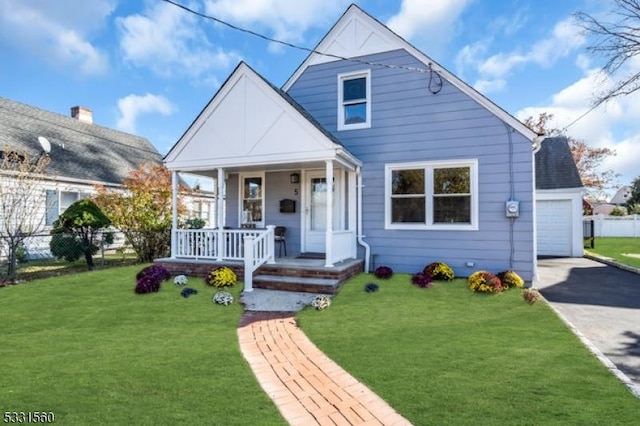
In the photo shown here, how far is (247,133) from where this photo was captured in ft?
29.7

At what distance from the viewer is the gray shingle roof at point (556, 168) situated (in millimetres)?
14406

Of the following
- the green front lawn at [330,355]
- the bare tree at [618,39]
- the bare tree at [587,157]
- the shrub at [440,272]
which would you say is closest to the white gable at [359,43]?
the shrub at [440,272]

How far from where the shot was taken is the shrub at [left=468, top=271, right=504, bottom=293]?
749 centimetres

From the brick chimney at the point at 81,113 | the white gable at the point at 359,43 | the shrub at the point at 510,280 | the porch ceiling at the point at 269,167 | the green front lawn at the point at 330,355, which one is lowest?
the green front lawn at the point at 330,355

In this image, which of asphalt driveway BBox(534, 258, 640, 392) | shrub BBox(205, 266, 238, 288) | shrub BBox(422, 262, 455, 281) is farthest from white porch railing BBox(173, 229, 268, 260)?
asphalt driveway BBox(534, 258, 640, 392)

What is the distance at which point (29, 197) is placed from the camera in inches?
409

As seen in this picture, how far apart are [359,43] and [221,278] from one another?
7408 mm

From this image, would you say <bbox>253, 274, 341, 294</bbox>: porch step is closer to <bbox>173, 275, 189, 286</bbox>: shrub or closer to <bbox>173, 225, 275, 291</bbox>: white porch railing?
<bbox>173, 225, 275, 291</bbox>: white porch railing

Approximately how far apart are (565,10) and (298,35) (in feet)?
31.2

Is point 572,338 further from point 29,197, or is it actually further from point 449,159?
point 29,197

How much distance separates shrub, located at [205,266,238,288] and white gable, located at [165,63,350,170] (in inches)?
108

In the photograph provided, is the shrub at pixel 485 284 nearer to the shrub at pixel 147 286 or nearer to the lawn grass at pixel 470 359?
the lawn grass at pixel 470 359

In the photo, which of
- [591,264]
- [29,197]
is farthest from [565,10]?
[29,197]

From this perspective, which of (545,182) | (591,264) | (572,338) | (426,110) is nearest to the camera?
(572,338)
